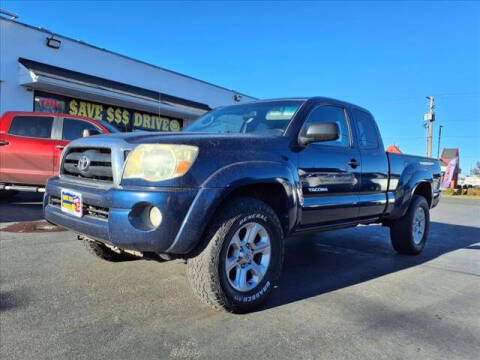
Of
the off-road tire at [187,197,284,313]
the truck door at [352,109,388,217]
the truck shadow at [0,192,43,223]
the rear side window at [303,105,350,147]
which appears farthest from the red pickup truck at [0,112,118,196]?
the off-road tire at [187,197,284,313]

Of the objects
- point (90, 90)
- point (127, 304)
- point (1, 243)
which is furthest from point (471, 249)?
point (90, 90)

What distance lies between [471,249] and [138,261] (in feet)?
17.0

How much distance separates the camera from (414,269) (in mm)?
4684

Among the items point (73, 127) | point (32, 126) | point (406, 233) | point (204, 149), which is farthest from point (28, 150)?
point (406, 233)

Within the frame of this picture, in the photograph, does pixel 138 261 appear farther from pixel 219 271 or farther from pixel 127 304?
pixel 219 271

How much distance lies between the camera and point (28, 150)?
7629 mm

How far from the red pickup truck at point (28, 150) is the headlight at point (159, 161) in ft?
17.3

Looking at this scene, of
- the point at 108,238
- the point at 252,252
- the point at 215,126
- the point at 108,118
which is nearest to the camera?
the point at 108,238

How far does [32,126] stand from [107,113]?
7533 mm

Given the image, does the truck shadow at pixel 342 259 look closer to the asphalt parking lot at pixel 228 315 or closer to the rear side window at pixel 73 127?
the asphalt parking lot at pixel 228 315

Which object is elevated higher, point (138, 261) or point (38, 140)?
point (38, 140)

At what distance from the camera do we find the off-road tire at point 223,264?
2758mm

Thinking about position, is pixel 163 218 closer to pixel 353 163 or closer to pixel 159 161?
pixel 159 161

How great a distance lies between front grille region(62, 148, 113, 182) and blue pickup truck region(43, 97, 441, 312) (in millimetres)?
11
